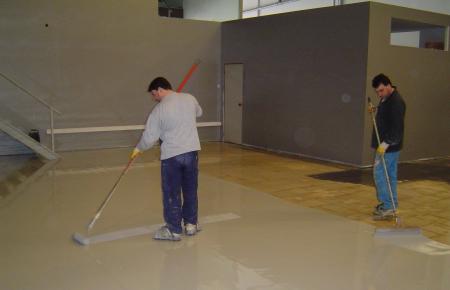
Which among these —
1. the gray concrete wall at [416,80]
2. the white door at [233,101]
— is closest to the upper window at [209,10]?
the white door at [233,101]

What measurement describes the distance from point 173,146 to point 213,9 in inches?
315

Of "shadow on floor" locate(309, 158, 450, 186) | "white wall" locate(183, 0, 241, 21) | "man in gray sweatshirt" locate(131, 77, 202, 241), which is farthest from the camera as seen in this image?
"white wall" locate(183, 0, 241, 21)

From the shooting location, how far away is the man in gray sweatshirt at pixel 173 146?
3.46 m

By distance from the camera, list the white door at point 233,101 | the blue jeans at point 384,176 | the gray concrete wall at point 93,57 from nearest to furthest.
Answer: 1. the blue jeans at point 384,176
2. the gray concrete wall at point 93,57
3. the white door at point 233,101

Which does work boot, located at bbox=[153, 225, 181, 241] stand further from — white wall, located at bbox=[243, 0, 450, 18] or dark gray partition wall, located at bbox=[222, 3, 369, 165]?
white wall, located at bbox=[243, 0, 450, 18]

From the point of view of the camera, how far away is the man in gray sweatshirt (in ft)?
11.3

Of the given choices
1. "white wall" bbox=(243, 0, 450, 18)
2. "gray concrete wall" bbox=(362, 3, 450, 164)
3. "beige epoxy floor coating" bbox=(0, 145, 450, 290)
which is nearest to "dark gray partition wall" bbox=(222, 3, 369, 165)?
"gray concrete wall" bbox=(362, 3, 450, 164)

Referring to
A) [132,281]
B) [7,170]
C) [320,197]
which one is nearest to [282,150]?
[320,197]

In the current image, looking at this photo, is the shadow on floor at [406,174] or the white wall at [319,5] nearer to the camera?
the shadow on floor at [406,174]

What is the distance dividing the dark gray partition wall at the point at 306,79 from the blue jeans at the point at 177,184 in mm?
4110

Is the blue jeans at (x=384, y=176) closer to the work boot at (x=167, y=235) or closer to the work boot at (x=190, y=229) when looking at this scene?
the work boot at (x=190, y=229)

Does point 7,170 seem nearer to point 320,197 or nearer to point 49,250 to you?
point 49,250

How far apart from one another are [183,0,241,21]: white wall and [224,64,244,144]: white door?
4.20ft

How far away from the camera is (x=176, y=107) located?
3469 mm
